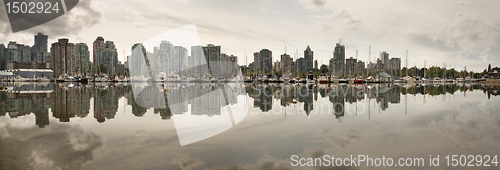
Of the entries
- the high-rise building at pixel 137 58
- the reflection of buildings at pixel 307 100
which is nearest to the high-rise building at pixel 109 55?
the high-rise building at pixel 137 58

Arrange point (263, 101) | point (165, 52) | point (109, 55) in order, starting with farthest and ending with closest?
point (109, 55), point (165, 52), point (263, 101)

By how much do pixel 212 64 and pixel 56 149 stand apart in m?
144

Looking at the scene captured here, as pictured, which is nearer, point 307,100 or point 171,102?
point 171,102

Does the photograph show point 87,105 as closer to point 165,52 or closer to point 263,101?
point 263,101

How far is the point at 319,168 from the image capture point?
21.7 ft

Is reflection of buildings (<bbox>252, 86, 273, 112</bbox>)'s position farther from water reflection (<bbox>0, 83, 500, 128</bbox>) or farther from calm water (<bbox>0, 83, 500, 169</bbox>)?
calm water (<bbox>0, 83, 500, 169</bbox>)

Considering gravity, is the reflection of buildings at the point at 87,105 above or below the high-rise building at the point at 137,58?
below

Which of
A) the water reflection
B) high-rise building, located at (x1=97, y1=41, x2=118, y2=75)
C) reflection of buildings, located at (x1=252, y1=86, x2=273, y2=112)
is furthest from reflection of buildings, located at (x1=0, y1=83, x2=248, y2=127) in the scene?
high-rise building, located at (x1=97, y1=41, x2=118, y2=75)

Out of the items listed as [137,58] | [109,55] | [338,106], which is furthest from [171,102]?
[109,55]

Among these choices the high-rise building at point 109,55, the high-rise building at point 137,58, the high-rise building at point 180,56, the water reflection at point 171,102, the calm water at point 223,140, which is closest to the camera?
the calm water at point 223,140

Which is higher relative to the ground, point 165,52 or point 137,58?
point 137,58

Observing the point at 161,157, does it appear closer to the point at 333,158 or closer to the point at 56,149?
the point at 56,149

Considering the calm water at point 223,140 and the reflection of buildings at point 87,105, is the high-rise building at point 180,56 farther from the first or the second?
the calm water at point 223,140

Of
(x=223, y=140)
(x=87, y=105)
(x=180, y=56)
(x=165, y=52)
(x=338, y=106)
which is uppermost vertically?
(x=180, y=56)
